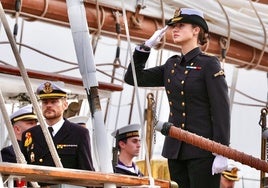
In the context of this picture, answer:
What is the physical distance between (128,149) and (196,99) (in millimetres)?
1762

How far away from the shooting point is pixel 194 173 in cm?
428

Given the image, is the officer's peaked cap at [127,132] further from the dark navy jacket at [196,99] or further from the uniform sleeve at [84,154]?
the dark navy jacket at [196,99]

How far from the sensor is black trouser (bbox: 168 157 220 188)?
4.25 meters

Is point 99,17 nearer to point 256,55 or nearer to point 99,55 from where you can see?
point 256,55

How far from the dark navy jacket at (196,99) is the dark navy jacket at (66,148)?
50 centimetres

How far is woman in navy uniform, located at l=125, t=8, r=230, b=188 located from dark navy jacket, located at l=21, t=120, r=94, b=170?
499 mm

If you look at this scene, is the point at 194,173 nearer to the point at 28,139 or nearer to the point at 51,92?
the point at 28,139

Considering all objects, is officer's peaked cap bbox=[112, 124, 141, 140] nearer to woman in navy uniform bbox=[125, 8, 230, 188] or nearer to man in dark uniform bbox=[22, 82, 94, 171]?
man in dark uniform bbox=[22, 82, 94, 171]

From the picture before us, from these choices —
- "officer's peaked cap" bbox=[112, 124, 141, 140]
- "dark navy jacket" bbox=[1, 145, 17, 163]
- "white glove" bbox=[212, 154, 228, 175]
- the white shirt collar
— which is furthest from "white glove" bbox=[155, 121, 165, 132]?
"officer's peaked cap" bbox=[112, 124, 141, 140]

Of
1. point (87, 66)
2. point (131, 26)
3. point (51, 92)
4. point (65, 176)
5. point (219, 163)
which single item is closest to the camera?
point (65, 176)

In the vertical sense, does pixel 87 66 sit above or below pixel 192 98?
below

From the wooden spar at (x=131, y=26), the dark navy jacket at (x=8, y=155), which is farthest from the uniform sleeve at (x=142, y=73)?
the wooden spar at (x=131, y=26)

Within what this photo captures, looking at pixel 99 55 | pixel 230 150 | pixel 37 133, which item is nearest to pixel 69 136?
pixel 37 133

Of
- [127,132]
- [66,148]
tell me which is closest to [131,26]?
[127,132]
